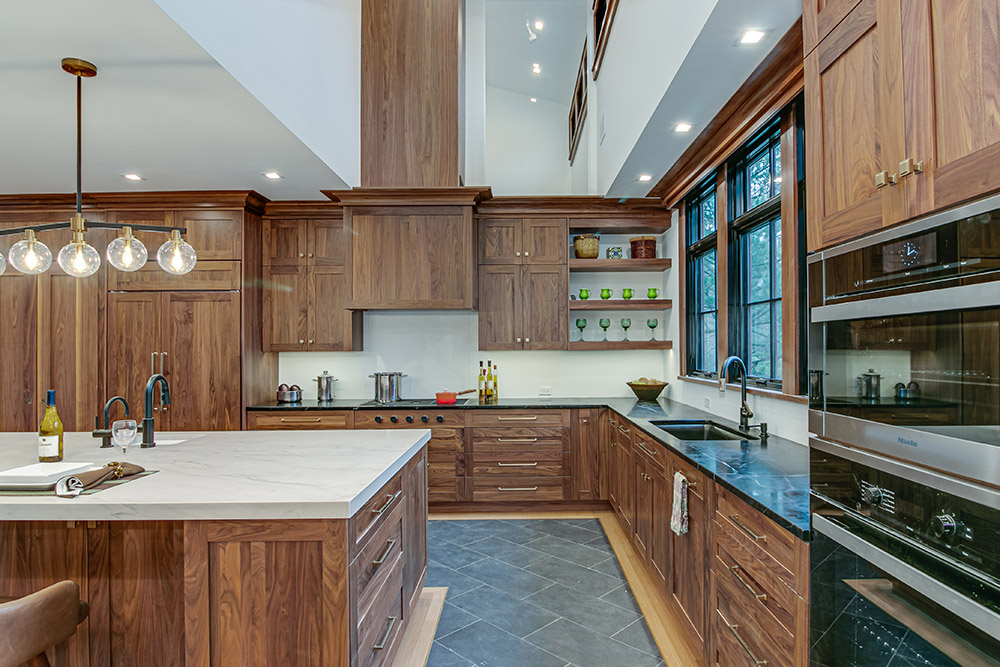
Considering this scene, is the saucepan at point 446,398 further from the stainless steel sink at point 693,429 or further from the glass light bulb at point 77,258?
the glass light bulb at point 77,258

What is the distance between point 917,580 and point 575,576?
250 centimetres

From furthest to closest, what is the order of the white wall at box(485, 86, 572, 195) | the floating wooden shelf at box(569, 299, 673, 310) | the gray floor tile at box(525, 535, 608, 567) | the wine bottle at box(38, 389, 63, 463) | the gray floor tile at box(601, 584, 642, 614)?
1. the white wall at box(485, 86, 572, 195)
2. the floating wooden shelf at box(569, 299, 673, 310)
3. the gray floor tile at box(525, 535, 608, 567)
4. the gray floor tile at box(601, 584, 642, 614)
5. the wine bottle at box(38, 389, 63, 463)

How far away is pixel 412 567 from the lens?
2631mm

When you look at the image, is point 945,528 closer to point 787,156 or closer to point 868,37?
point 868,37

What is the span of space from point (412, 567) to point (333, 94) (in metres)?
3.07

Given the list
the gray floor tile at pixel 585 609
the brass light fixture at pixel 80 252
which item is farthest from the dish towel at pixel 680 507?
the brass light fixture at pixel 80 252

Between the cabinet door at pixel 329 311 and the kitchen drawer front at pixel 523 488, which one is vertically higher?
the cabinet door at pixel 329 311

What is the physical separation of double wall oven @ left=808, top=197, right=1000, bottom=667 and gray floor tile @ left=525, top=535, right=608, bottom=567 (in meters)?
2.28

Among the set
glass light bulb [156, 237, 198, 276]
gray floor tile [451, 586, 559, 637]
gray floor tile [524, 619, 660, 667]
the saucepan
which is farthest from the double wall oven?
the saucepan

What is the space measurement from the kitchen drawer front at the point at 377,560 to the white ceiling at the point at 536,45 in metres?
5.60

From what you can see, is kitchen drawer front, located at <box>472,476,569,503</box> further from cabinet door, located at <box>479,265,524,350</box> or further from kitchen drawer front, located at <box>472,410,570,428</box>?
cabinet door, located at <box>479,265,524,350</box>

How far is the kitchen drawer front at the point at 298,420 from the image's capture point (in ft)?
14.6

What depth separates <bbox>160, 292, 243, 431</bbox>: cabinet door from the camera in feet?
14.4

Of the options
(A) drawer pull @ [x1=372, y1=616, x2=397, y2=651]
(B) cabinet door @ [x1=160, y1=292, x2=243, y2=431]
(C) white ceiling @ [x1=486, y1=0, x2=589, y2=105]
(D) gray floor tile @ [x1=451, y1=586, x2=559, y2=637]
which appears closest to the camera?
(A) drawer pull @ [x1=372, y1=616, x2=397, y2=651]
